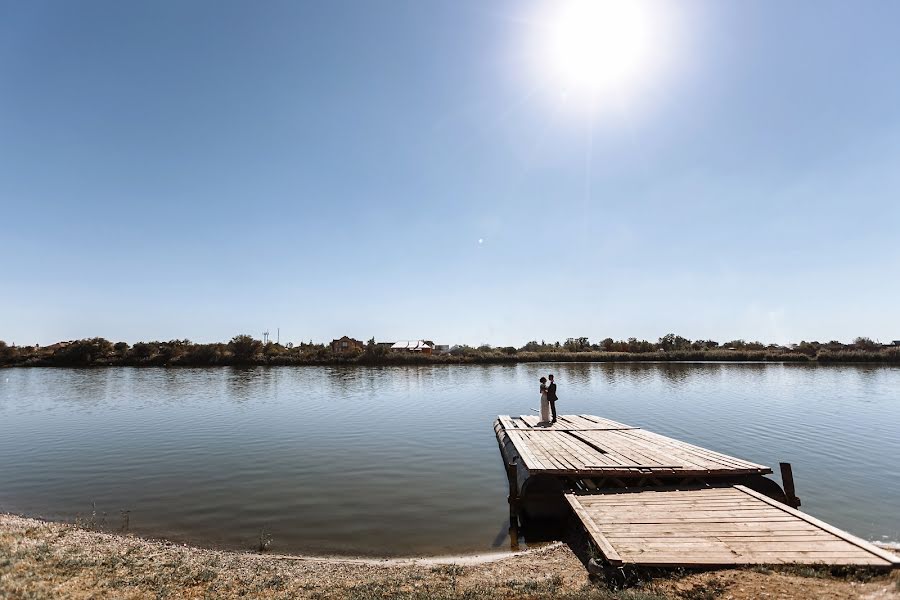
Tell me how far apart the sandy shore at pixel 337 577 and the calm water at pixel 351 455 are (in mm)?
1478

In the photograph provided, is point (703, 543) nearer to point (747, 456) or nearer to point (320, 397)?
point (747, 456)

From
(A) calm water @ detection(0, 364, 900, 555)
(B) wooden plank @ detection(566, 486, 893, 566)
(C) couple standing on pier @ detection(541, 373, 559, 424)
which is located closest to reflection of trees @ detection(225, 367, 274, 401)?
(A) calm water @ detection(0, 364, 900, 555)

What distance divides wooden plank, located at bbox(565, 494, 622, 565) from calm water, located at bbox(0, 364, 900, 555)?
7.13 ft

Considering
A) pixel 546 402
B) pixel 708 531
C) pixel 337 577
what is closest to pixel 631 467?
pixel 708 531

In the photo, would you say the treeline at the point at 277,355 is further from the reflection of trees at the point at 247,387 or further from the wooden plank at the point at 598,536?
the wooden plank at the point at 598,536

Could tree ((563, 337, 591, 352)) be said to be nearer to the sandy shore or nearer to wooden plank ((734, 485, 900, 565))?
wooden plank ((734, 485, 900, 565))

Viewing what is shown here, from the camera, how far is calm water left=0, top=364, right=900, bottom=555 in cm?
1245

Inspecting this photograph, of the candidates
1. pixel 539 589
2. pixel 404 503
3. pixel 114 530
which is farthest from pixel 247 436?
pixel 539 589

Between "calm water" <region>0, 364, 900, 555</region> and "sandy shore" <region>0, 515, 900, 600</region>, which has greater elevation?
"sandy shore" <region>0, 515, 900, 600</region>

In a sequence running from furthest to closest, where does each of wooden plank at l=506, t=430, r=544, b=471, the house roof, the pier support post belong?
the house roof < wooden plank at l=506, t=430, r=544, b=471 < the pier support post

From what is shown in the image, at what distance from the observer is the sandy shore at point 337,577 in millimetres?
6555

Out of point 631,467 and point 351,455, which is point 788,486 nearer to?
point 631,467

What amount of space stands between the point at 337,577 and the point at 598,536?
5.30 meters

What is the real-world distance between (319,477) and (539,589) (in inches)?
447
